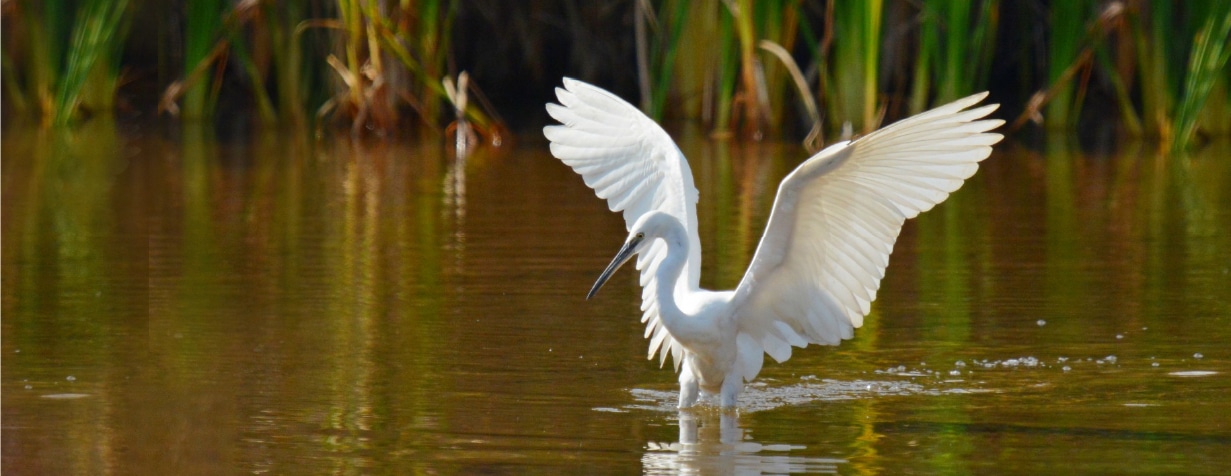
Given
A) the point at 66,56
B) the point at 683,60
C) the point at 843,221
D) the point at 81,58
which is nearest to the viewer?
the point at 843,221

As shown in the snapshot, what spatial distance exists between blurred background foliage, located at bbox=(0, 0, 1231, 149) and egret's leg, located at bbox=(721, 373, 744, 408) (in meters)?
6.34

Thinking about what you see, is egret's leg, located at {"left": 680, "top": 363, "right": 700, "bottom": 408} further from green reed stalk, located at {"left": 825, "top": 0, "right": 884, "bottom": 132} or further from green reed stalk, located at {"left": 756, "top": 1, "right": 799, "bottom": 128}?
green reed stalk, located at {"left": 756, "top": 1, "right": 799, "bottom": 128}

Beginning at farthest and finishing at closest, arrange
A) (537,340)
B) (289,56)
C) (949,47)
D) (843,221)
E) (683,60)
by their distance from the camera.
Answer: (289,56)
(683,60)
(949,47)
(537,340)
(843,221)

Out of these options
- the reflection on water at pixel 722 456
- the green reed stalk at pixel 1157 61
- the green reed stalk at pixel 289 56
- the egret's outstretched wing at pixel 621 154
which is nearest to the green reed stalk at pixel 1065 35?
the green reed stalk at pixel 1157 61

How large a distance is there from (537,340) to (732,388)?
0.91m

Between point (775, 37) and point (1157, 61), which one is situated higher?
point (775, 37)

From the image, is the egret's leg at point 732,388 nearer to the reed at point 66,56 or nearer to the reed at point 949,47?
the reed at point 949,47

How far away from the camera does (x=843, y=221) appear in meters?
5.01

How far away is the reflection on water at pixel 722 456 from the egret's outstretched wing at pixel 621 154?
3.22 ft

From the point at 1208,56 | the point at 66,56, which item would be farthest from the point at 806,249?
the point at 66,56

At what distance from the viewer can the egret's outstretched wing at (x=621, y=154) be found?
18.7ft

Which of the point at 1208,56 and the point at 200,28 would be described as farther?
the point at 200,28

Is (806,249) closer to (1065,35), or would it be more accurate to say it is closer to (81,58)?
(1065,35)

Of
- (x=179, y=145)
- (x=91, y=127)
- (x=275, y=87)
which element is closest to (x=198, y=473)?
(x=179, y=145)
